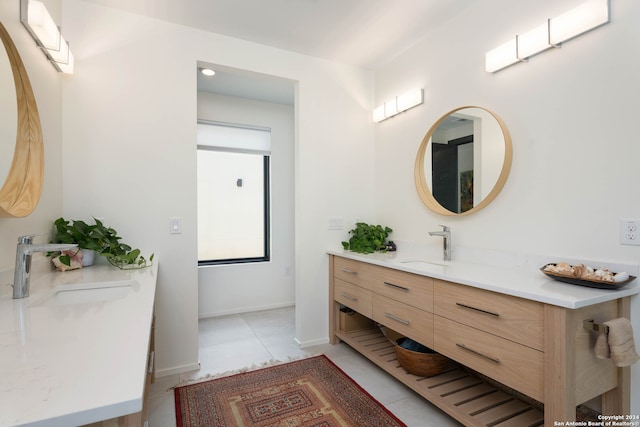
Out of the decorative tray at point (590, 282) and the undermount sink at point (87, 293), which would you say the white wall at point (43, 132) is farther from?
the decorative tray at point (590, 282)

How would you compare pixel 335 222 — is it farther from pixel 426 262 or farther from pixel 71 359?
pixel 71 359

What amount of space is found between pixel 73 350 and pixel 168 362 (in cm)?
183

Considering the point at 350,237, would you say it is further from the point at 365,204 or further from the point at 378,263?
the point at 378,263

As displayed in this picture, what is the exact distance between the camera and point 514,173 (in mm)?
1888

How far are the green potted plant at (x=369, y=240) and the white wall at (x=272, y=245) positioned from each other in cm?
130

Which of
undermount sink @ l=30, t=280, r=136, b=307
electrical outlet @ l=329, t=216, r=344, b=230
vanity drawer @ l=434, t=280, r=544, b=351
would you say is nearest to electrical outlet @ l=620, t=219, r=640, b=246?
vanity drawer @ l=434, t=280, r=544, b=351

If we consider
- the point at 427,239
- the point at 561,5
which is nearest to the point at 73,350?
the point at 427,239

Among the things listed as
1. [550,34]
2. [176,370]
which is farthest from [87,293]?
[550,34]

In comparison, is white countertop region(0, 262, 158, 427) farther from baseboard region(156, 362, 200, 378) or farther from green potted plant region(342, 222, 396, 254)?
green potted plant region(342, 222, 396, 254)

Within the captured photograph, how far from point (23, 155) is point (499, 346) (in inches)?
91.7

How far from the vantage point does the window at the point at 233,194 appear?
3.66 metres

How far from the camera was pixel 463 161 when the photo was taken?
7.23 feet

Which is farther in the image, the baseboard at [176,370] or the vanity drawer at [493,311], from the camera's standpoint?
the baseboard at [176,370]

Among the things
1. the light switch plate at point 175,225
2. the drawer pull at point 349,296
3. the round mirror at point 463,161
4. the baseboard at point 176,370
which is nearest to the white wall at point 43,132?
the light switch plate at point 175,225
